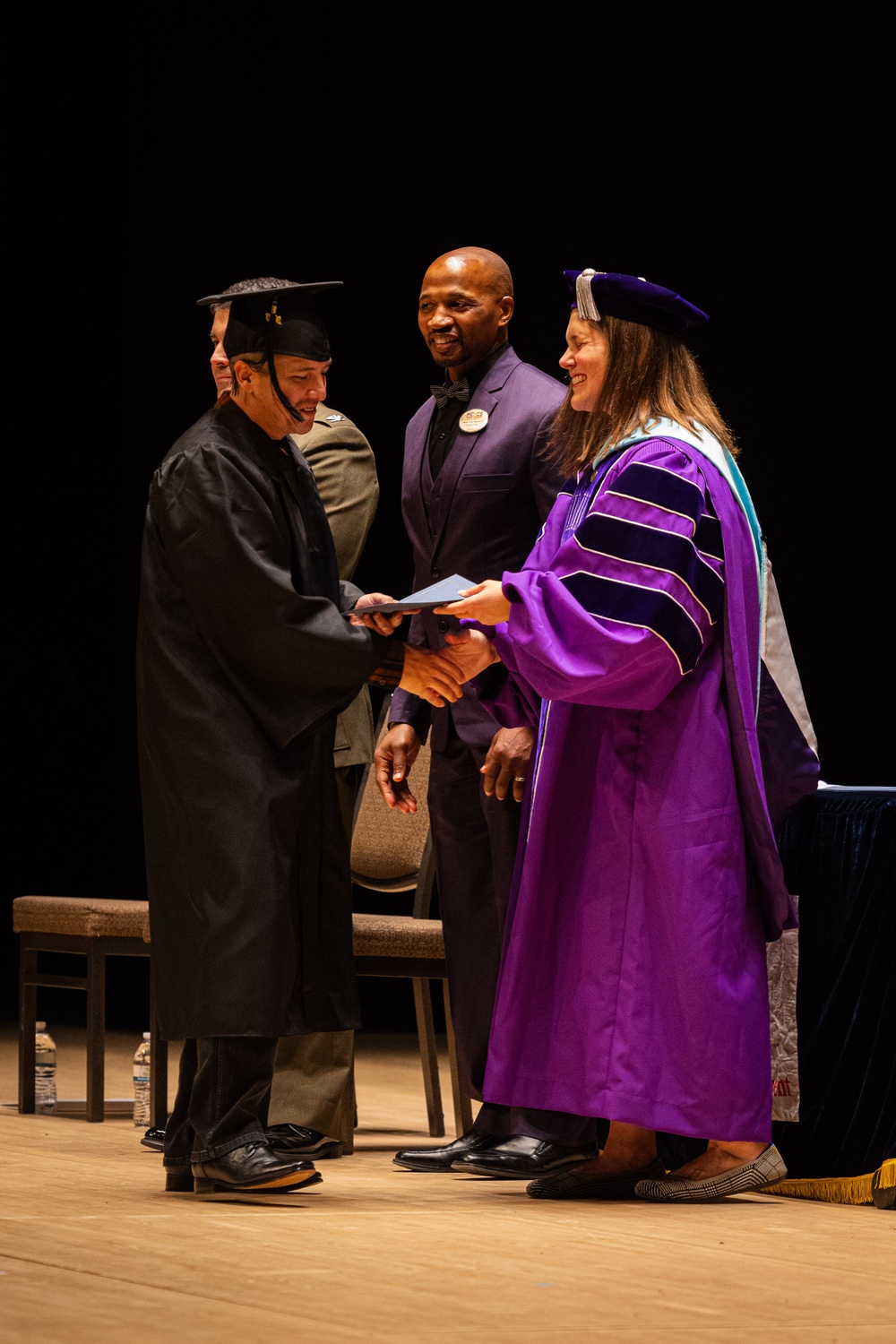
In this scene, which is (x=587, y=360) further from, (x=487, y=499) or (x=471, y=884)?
(x=471, y=884)

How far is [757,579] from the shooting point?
10.6 ft

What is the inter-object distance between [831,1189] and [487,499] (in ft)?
4.42

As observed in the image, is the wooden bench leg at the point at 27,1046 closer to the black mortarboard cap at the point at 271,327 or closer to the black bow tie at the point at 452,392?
the black bow tie at the point at 452,392

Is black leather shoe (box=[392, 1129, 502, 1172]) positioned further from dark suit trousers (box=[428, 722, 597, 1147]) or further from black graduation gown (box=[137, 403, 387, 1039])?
black graduation gown (box=[137, 403, 387, 1039])

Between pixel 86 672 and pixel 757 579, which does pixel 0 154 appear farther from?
pixel 757 579

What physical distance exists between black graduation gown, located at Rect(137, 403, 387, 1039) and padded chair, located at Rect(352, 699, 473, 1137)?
87 cm

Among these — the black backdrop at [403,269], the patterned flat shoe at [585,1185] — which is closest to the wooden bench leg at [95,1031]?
the patterned flat shoe at [585,1185]

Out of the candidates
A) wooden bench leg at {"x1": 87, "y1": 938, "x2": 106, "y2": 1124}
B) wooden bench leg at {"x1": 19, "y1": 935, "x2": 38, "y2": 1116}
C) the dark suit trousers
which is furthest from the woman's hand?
wooden bench leg at {"x1": 19, "y1": 935, "x2": 38, "y2": 1116}

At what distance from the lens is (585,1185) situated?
3137 millimetres

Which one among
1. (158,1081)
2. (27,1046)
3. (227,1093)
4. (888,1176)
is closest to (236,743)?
(227,1093)

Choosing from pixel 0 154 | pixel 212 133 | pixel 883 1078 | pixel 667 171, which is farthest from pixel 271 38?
pixel 883 1078

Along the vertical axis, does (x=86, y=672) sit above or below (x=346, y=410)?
below

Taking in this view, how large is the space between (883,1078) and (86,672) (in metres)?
4.73

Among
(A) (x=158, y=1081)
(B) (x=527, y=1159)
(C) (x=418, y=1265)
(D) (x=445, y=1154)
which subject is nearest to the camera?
(C) (x=418, y=1265)
